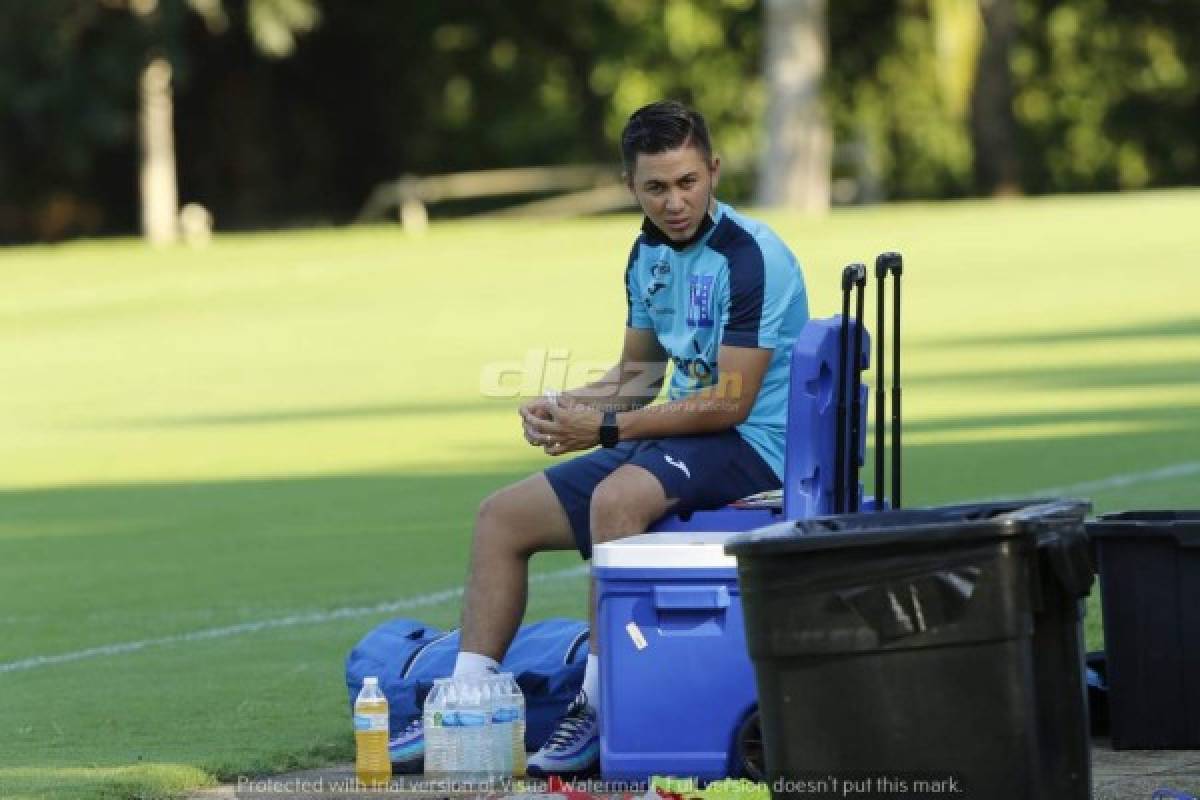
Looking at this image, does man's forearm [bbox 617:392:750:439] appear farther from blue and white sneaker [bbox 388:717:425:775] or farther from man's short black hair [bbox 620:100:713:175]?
blue and white sneaker [bbox 388:717:425:775]

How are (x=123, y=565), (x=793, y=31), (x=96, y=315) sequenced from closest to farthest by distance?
(x=123, y=565) < (x=96, y=315) < (x=793, y=31)

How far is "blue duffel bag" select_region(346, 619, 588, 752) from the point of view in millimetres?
7645

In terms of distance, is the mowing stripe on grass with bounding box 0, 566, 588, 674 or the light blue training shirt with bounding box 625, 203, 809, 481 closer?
the light blue training shirt with bounding box 625, 203, 809, 481

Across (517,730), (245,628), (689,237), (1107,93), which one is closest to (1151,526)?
(689,237)

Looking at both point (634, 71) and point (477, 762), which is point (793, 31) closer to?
point (634, 71)

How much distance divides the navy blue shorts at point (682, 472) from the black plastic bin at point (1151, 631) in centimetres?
98

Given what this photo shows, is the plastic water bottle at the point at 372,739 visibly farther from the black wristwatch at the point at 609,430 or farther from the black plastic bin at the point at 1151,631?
the black plastic bin at the point at 1151,631

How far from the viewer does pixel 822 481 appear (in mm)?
7000

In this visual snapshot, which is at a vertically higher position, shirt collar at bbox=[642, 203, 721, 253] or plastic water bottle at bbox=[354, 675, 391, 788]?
shirt collar at bbox=[642, 203, 721, 253]

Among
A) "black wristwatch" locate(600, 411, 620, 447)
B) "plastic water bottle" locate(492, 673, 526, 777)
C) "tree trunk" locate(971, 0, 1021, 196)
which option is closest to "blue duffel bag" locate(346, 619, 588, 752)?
"plastic water bottle" locate(492, 673, 526, 777)

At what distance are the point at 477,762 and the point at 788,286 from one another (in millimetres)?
1617

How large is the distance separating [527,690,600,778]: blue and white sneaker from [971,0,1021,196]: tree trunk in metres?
39.7

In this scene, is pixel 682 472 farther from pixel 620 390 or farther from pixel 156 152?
pixel 156 152

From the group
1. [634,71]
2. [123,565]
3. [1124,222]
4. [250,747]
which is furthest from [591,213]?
[250,747]
